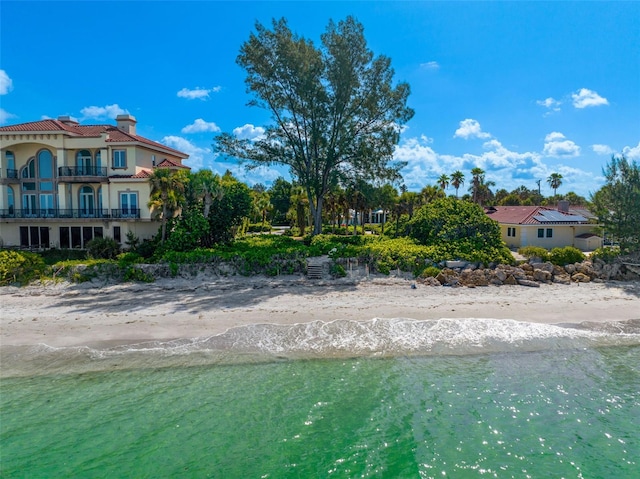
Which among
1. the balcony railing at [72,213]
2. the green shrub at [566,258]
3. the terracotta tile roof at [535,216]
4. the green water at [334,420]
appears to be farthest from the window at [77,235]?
the terracotta tile roof at [535,216]

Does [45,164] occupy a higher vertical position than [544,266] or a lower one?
higher

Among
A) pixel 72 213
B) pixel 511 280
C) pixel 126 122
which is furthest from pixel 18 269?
pixel 511 280

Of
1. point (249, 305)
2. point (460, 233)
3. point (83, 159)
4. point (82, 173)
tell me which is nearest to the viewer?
point (249, 305)

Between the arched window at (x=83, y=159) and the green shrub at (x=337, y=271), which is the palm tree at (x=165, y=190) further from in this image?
the green shrub at (x=337, y=271)

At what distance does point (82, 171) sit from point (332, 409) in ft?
99.6

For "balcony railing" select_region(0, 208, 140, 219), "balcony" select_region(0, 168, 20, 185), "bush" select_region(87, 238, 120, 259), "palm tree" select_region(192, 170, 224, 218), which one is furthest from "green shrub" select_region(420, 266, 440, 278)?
"balcony" select_region(0, 168, 20, 185)

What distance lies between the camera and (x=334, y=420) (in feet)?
37.8

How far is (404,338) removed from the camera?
1692cm

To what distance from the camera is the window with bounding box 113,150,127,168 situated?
32.4m

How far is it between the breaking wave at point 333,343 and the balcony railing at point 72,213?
1729cm

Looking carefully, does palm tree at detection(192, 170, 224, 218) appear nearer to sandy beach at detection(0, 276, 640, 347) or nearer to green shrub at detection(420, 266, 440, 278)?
sandy beach at detection(0, 276, 640, 347)

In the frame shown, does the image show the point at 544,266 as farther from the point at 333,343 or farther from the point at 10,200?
the point at 10,200

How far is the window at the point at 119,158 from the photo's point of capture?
3238cm

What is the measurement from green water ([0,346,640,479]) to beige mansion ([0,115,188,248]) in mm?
20523
